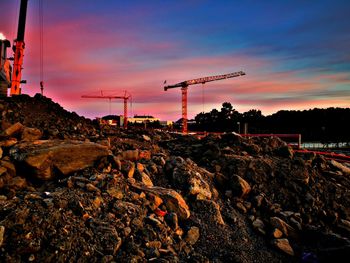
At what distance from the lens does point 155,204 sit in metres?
6.54

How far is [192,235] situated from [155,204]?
1116 millimetres

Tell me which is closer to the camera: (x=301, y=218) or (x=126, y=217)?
(x=126, y=217)

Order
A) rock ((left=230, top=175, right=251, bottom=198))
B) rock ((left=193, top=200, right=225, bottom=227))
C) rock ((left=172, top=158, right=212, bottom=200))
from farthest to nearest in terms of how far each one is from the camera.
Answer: rock ((left=230, top=175, right=251, bottom=198)) < rock ((left=172, top=158, right=212, bottom=200)) < rock ((left=193, top=200, right=225, bottom=227))

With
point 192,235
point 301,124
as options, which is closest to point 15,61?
point 192,235

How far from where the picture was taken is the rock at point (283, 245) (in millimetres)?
6699

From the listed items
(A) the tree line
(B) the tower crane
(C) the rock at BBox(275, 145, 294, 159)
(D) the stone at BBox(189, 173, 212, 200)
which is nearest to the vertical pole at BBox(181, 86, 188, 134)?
(A) the tree line

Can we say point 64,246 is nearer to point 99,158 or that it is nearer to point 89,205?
point 89,205

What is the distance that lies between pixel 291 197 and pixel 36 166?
7.59m

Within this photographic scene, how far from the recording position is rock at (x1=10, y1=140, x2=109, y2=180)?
666 cm

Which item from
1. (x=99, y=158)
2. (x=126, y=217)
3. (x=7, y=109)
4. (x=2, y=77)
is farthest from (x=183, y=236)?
(x=2, y=77)

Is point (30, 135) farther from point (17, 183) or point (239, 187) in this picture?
point (239, 187)

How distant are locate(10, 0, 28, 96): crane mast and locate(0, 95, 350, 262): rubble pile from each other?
14898 mm

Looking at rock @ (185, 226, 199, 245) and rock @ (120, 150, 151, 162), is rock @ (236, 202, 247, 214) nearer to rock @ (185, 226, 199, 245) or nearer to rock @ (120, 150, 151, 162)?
rock @ (185, 226, 199, 245)

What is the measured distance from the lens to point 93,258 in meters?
4.60
